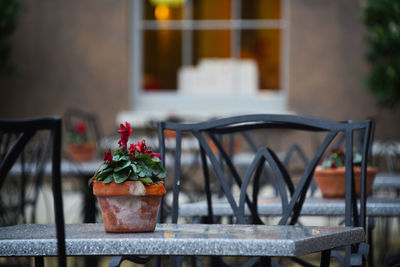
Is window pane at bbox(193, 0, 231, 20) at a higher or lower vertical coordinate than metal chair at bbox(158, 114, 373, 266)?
higher

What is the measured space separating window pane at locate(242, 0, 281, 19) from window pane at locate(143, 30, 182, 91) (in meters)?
0.80

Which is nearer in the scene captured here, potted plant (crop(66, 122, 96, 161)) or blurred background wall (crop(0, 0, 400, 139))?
potted plant (crop(66, 122, 96, 161))

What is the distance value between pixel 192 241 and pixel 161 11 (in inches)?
299

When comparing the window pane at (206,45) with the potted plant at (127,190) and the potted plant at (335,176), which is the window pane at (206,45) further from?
the potted plant at (127,190)

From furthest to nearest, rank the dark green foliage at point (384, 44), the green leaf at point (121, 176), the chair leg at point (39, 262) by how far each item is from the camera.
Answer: the dark green foliage at point (384, 44) → the chair leg at point (39, 262) → the green leaf at point (121, 176)

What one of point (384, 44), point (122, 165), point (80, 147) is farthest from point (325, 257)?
Answer: point (384, 44)

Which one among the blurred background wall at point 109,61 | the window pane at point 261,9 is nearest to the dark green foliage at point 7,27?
the blurred background wall at point 109,61

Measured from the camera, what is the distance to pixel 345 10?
8.45 meters

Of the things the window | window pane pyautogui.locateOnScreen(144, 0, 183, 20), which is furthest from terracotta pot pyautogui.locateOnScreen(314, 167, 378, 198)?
window pane pyautogui.locateOnScreen(144, 0, 183, 20)

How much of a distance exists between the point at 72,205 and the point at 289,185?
20.1ft

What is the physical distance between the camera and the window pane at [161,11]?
8867mm

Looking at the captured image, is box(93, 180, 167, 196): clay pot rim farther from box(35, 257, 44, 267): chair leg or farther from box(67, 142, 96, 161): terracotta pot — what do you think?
box(67, 142, 96, 161): terracotta pot

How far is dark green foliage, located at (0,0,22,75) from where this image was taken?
25.7 ft

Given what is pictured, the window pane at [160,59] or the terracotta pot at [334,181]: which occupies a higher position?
the window pane at [160,59]
